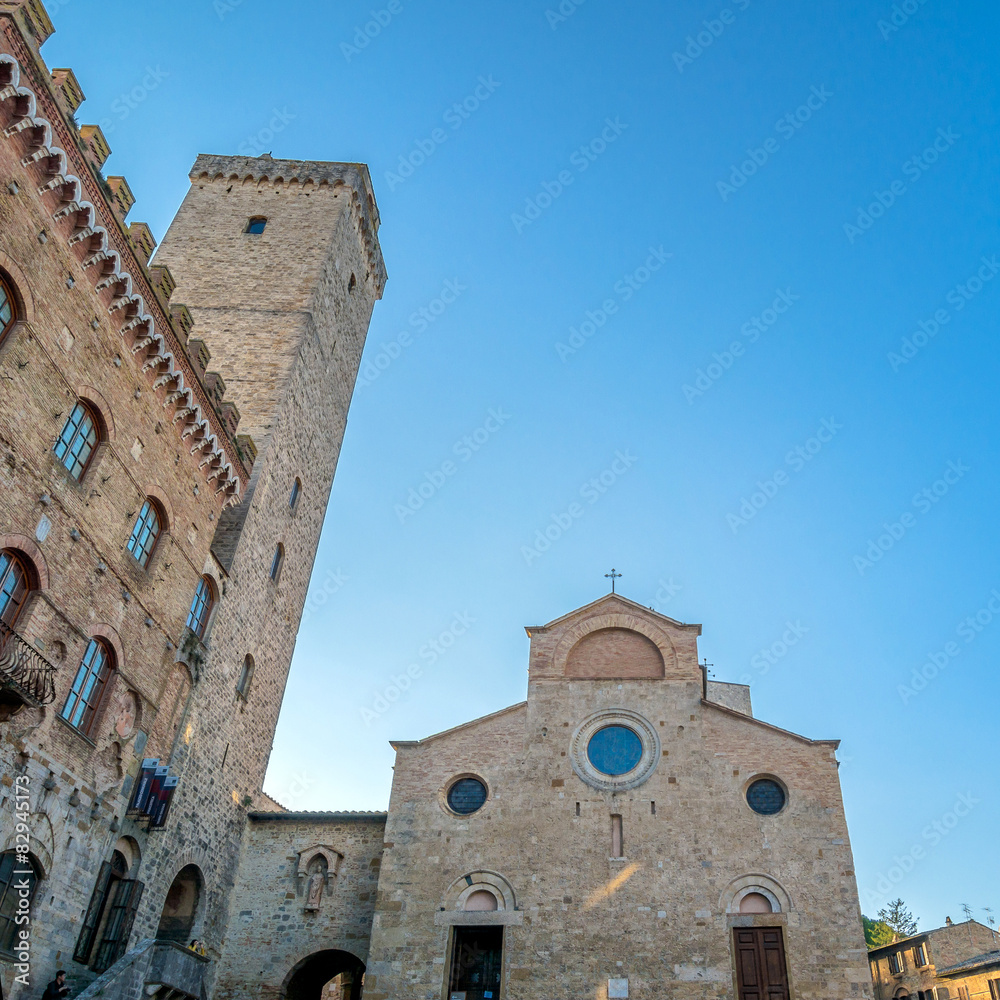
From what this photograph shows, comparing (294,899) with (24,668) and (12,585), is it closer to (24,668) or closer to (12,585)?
(24,668)

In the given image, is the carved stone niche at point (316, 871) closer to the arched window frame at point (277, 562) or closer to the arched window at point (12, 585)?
the arched window frame at point (277, 562)

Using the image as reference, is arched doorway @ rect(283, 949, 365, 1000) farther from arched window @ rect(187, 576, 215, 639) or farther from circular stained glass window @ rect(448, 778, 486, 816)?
arched window @ rect(187, 576, 215, 639)

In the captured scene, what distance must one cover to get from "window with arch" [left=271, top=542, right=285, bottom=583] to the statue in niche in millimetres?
7611

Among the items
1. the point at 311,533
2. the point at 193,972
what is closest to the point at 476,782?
the point at 193,972

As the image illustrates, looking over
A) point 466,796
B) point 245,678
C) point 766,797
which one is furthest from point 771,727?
point 245,678

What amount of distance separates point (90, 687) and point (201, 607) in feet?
15.7

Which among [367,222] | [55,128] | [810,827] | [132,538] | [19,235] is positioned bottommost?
[810,827]

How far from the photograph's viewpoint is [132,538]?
17469 millimetres

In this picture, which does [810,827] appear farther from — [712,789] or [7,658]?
[7,658]

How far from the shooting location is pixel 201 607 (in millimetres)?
20922

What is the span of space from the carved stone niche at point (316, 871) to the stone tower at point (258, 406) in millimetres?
1769

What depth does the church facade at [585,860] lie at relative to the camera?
65.1 feet

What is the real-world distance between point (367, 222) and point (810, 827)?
85.0 ft

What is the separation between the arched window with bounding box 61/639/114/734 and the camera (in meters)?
15.6
